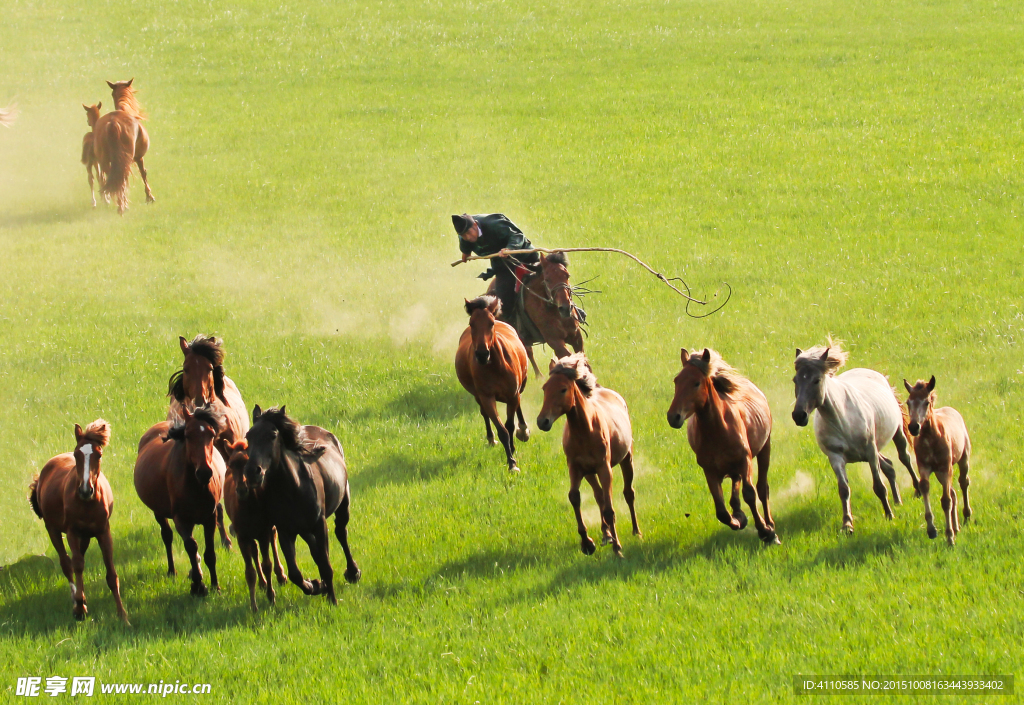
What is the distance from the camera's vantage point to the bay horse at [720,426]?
8.88 metres

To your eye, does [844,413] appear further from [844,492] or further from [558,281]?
[558,281]

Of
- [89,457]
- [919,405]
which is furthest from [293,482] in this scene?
[919,405]

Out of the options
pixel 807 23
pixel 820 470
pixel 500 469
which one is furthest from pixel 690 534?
pixel 807 23

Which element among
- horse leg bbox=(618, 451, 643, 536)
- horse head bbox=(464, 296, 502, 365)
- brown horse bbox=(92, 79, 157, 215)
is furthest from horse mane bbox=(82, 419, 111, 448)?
brown horse bbox=(92, 79, 157, 215)

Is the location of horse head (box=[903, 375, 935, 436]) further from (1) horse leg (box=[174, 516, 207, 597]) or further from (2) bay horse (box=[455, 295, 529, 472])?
(1) horse leg (box=[174, 516, 207, 597])

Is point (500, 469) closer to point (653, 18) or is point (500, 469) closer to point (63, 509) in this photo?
point (63, 509)

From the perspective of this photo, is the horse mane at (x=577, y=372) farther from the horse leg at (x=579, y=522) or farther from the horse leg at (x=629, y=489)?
the horse leg at (x=629, y=489)

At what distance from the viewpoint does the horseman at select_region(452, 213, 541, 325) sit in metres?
14.0

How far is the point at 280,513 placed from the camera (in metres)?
8.44

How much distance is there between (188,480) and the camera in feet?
29.3

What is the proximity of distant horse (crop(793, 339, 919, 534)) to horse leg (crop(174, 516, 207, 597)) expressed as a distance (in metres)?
5.48

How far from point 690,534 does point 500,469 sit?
3002 millimetres

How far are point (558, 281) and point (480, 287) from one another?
7.54 metres

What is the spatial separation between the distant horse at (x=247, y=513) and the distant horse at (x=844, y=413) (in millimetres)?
4690
